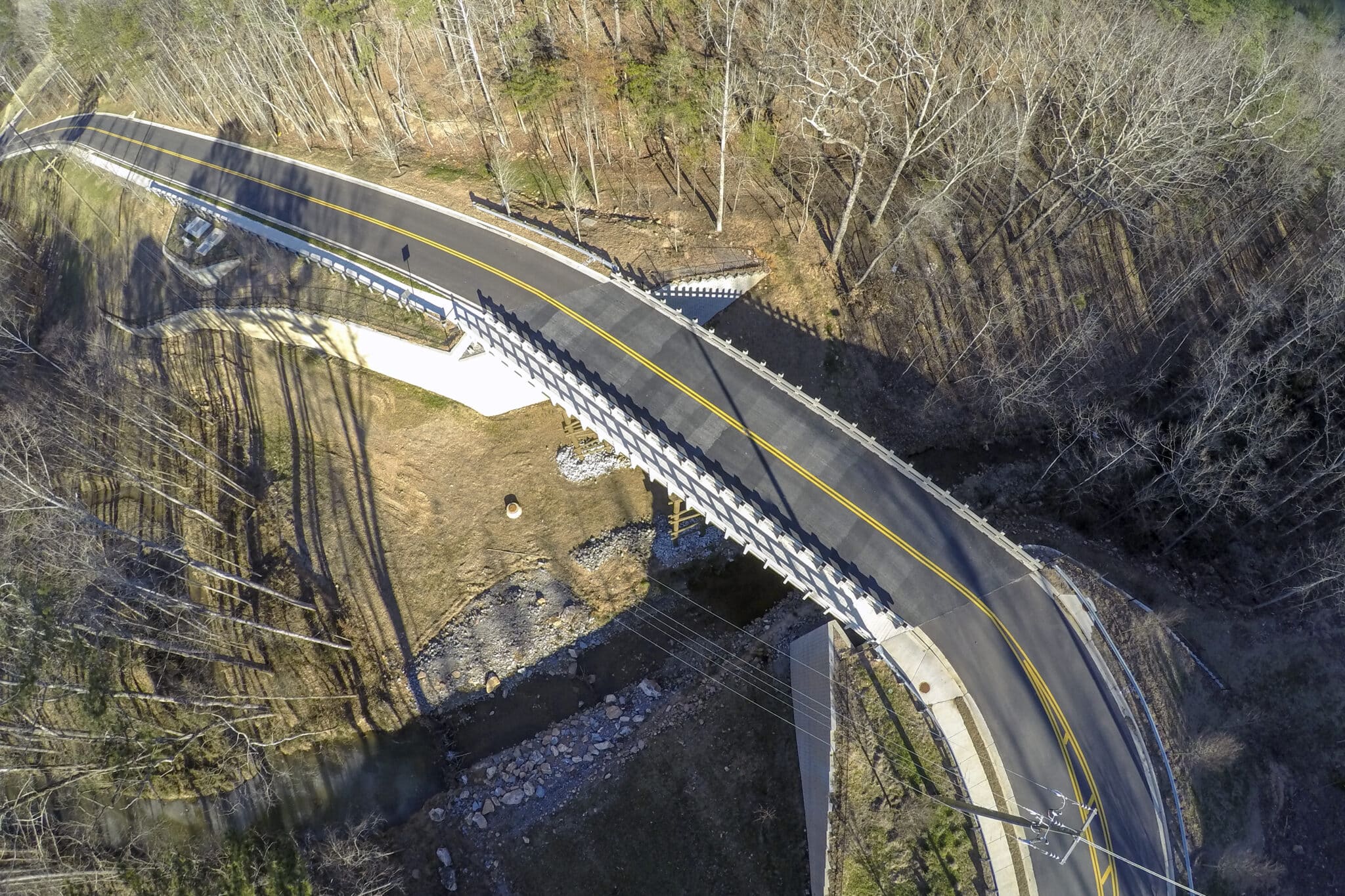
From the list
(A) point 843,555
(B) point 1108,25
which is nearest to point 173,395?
(A) point 843,555

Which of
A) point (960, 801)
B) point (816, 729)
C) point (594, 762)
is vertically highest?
point (594, 762)

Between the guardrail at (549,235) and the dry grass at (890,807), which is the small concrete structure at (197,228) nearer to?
the guardrail at (549,235)

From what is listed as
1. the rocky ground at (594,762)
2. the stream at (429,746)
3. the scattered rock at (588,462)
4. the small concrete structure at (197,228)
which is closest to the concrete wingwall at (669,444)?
the small concrete structure at (197,228)

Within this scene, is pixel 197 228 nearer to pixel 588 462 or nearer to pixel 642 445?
pixel 588 462

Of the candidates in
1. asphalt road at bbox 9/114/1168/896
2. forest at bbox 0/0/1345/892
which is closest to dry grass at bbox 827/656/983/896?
asphalt road at bbox 9/114/1168/896

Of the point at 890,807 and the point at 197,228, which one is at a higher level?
the point at 197,228

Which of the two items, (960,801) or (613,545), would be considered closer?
(960,801)

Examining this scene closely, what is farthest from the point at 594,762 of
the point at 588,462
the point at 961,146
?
the point at 961,146

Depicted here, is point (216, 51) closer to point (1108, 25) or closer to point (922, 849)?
point (1108, 25)
